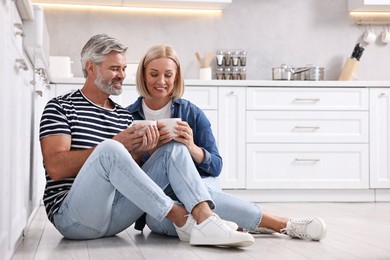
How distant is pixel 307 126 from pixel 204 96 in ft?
2.61

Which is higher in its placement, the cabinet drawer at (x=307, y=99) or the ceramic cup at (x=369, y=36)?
the ceramic cup at (x=369, y=36)

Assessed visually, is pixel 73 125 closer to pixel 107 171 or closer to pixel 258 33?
pixel 107 171

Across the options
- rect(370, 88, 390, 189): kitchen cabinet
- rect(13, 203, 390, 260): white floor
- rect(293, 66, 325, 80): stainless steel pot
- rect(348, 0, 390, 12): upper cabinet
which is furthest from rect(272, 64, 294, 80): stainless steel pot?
rect(13, 203, 390, 260): white floor

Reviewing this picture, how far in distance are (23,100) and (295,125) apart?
290cm

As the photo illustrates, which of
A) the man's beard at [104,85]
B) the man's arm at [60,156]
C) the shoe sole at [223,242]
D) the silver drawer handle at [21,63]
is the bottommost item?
the shoe sole at [223,242]

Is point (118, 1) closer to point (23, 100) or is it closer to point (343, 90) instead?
point (343, 90)

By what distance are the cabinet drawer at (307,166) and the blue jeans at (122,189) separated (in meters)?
2.60

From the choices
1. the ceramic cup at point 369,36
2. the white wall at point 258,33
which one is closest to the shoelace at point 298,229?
the white wall at point 258,33

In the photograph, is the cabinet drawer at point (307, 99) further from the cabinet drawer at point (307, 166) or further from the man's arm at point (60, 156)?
the man's arm at point (60, 156)

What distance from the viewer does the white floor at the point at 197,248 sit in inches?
101

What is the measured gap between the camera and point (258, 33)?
6.05 meters

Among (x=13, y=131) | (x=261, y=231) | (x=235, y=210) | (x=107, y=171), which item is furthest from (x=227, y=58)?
(x=13, y=131)

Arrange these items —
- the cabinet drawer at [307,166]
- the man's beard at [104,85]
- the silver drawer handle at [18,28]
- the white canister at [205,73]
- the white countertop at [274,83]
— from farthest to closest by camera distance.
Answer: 1. the white canister at [205,73]
2. the cabinet drawer at [307,166]
3. the white countertop at [274,83]
4. the man's beard at [104,85]
5. the silver drawer handle at [18,28]

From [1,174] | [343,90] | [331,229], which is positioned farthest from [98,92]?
[343,90]
